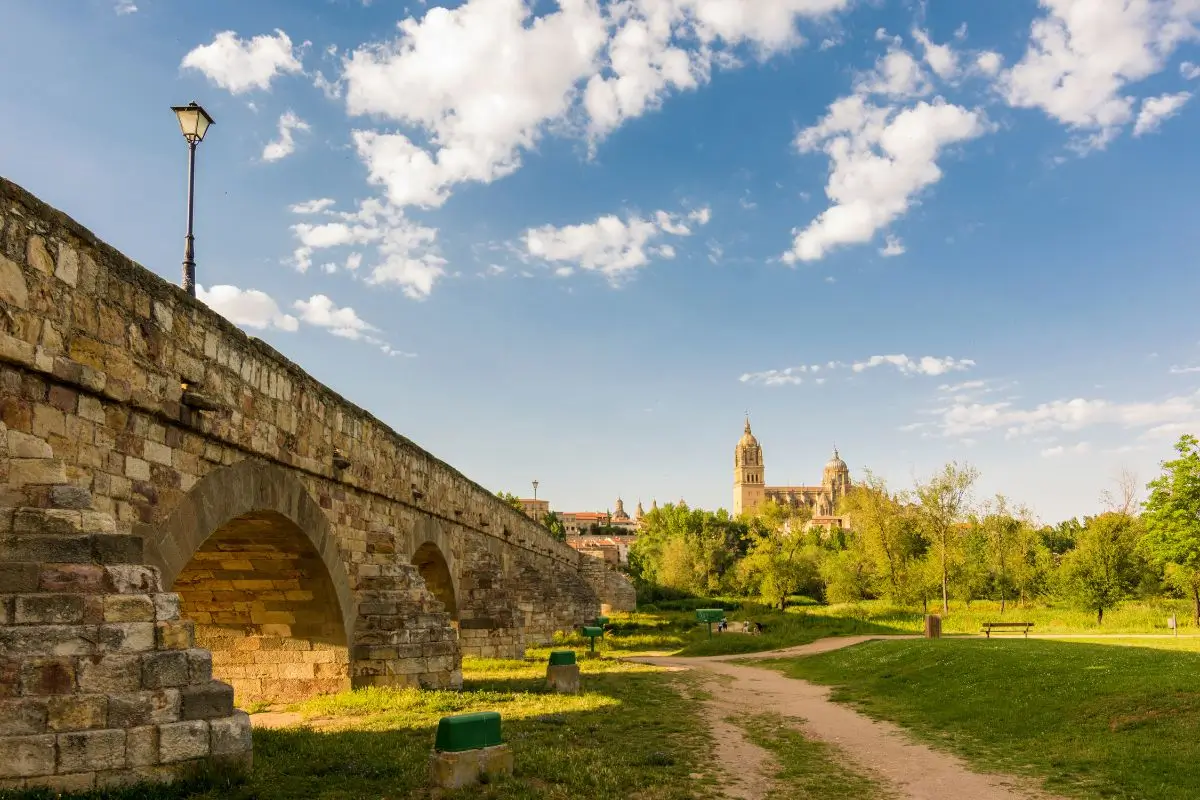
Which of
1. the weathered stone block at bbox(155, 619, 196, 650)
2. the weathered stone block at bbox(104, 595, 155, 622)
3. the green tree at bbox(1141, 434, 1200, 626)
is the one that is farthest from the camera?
the green tree at bbox(1141, 434, 1200, 626)

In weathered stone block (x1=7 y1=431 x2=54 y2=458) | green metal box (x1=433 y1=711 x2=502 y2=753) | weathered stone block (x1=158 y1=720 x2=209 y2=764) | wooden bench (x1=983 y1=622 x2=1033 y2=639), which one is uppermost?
weathered stone block (x1=7 y1=431 x2=54 y2=458)

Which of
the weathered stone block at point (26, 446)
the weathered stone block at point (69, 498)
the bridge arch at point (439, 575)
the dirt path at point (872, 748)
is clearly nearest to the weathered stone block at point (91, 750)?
the weathered stone block at point (69, 498)

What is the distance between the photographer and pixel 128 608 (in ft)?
16.1

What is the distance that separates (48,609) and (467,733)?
329cm

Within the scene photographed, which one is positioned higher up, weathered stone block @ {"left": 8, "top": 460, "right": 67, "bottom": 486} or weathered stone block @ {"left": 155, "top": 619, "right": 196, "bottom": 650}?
weathered stone block @ {"left": 8, "top": 460, "right": 67, "bottom": 486}

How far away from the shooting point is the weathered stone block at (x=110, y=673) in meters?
4.69

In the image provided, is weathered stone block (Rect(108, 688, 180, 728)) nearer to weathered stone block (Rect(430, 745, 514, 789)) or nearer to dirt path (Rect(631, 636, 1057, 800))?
weathered stone block (Rect(430, 745, 514, 789))

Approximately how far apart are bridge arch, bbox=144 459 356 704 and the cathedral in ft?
506

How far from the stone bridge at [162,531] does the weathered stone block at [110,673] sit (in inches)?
0.4

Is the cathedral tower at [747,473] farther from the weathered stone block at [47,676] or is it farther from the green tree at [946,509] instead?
the weathered stone block at [47,676]

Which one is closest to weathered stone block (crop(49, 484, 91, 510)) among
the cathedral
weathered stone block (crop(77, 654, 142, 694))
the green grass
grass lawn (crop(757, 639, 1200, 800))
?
weathered stone block (crop(77, 654, 142, 694))

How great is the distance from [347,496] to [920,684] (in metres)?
10.4

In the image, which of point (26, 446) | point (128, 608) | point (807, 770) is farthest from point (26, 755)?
point (807, 770)

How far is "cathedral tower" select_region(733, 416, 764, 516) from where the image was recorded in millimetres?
166750
